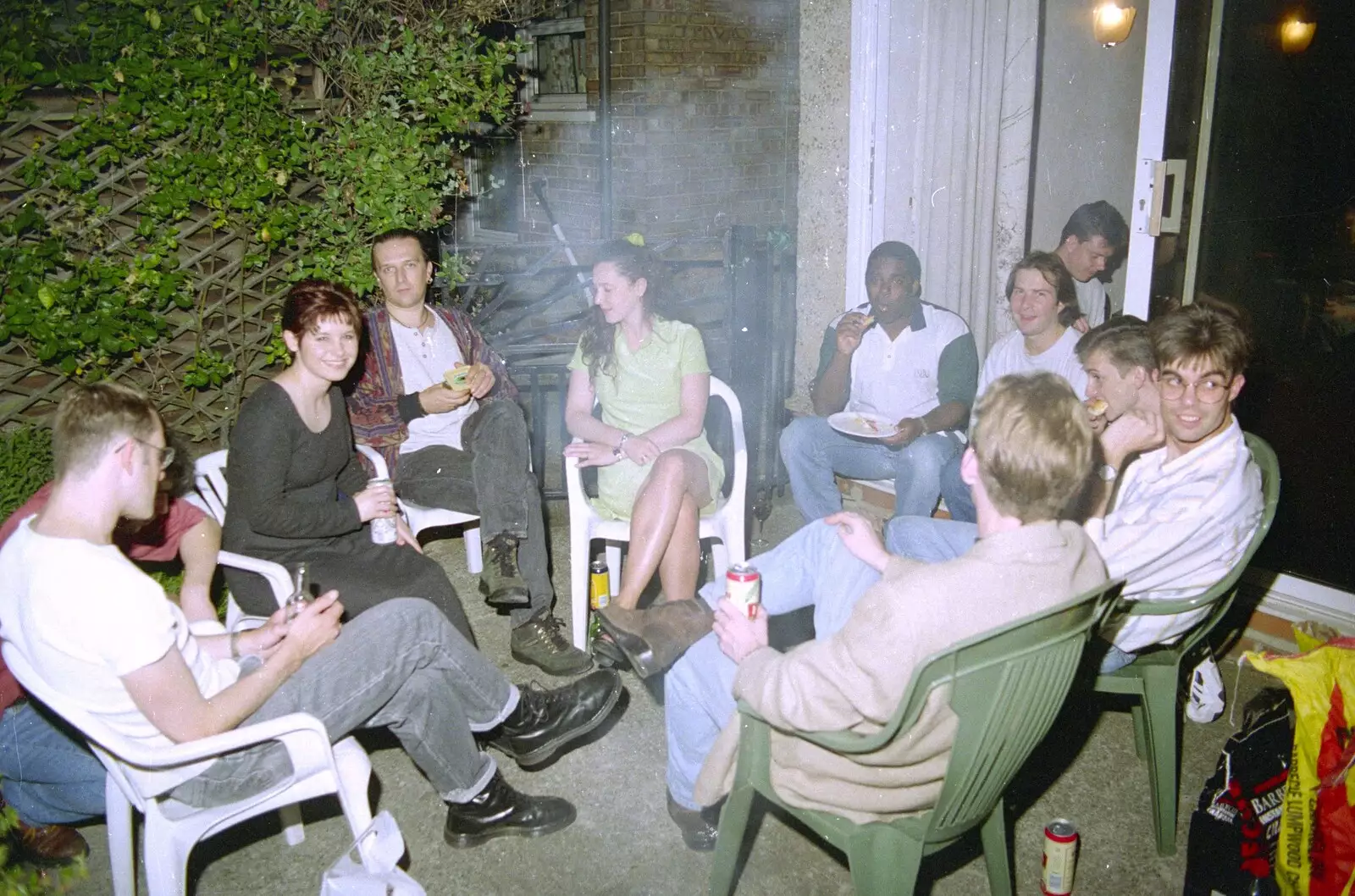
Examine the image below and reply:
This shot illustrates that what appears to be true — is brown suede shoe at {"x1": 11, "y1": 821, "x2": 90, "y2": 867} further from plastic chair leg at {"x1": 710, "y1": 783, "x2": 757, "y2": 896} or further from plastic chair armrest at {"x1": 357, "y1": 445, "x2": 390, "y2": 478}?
plastic chair leg at {"x1": 710, "y1": 783, "x2": 757, "y2": 896}

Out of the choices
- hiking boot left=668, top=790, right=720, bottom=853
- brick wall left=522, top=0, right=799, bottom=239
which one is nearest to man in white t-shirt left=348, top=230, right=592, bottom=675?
hiking boot left=668, top=790, right=720, bottom=853

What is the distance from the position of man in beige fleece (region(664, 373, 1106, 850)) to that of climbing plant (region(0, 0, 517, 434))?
12.6 ft

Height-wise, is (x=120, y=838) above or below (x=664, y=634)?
below

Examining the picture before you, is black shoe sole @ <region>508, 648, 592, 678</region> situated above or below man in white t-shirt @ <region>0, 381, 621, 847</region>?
below

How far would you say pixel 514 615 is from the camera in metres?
3.72

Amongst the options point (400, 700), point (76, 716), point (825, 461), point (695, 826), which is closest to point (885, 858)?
point (695, 826)

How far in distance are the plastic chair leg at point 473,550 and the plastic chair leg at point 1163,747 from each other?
9.09 ft

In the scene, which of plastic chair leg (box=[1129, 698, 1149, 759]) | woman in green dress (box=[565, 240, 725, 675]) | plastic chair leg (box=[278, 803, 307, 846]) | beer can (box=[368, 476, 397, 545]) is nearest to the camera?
plastic chair leg (box=[278, 803, 307, 846])

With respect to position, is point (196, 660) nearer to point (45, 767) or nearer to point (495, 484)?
point (45, 767)

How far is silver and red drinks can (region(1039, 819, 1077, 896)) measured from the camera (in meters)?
2.38

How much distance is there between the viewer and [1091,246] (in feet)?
13.8

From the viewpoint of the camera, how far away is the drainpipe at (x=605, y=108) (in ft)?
23.4

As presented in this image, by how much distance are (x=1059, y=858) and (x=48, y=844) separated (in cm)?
267

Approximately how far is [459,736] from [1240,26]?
435 centimetres
